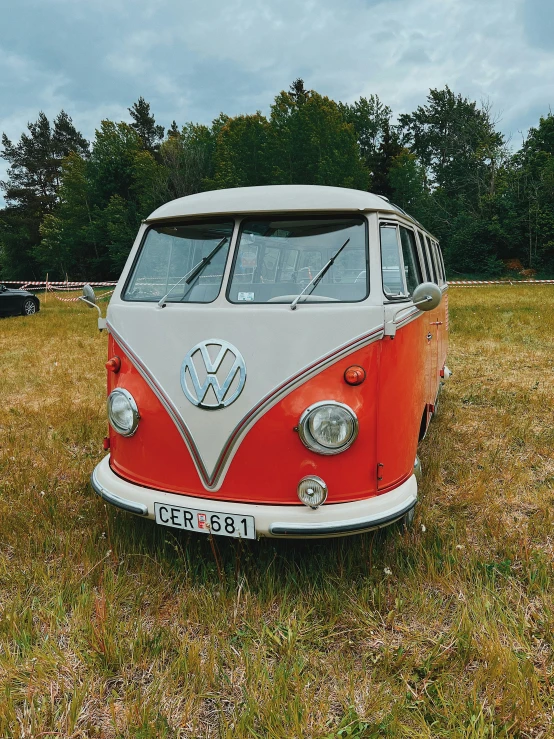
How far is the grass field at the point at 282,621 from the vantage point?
217cm

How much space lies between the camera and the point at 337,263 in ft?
9.90

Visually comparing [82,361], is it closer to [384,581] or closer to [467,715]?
[384,581]

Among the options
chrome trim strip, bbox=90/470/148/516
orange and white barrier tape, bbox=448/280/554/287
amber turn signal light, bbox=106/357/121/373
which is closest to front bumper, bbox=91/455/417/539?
chrome trim strip, bbox=90/470/148/516

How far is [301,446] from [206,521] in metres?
0.64

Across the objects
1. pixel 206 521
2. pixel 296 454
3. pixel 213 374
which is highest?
pixel 213 374

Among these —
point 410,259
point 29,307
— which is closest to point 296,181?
point 29,307

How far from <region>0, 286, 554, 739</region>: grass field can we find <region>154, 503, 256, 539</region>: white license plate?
26 cm

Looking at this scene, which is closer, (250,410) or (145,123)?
(250,410)

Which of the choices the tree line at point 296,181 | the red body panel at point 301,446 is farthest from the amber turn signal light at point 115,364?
the tree line at point 296,181

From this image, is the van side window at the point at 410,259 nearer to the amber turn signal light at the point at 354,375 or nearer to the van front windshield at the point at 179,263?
the amber turn signal light at the point at 354,375

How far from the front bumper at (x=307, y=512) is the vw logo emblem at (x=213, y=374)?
0.54 metres

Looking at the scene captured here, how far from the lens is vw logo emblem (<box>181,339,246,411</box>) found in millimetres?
2801

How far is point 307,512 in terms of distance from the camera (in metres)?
2.73

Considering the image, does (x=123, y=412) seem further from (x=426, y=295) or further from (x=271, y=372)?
(x=426, y=295)
